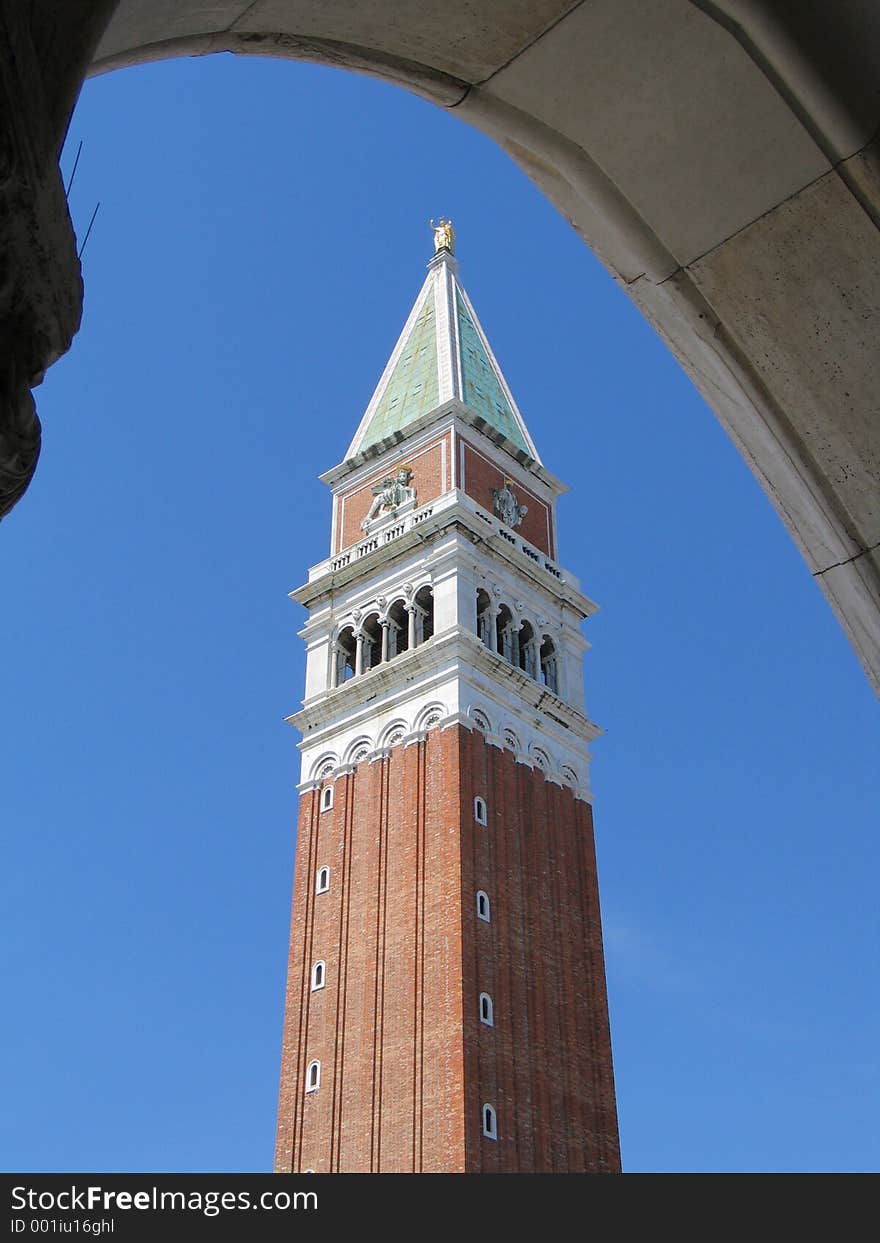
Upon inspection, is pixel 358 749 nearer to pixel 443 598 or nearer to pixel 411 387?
pixel 443 598

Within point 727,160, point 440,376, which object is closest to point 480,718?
point 440,376

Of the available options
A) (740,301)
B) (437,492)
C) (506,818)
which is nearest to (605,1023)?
(506,818)

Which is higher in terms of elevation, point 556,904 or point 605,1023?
point 556,904

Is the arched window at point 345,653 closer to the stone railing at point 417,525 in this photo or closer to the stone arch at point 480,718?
the stone railing at point 417,525

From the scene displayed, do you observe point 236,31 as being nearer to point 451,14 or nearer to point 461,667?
point 451,14

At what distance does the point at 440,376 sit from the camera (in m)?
51.5

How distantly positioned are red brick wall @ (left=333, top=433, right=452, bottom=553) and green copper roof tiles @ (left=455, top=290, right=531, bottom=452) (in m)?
2.61

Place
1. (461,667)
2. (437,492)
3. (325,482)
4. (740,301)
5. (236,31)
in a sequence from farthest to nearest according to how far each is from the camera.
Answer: (325,482) → (437,492) → (461,667) → (740,301) → (236,31)

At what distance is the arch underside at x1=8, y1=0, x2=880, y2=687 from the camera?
3416mm

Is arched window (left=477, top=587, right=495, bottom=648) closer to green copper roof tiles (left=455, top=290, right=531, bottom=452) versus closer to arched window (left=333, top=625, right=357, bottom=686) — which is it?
arched window (left=333, top=625, right=357, bottom=686)

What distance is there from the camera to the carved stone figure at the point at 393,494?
1912 inches

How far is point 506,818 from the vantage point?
42688 millimetres

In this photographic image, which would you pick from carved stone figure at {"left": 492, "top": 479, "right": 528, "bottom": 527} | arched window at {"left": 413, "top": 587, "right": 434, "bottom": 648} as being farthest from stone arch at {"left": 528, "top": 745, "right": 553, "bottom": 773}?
carved stone figure at {"left": 492, "top": 479, "right": 528, "bottom": 527}

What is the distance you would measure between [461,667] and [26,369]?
131 feet
